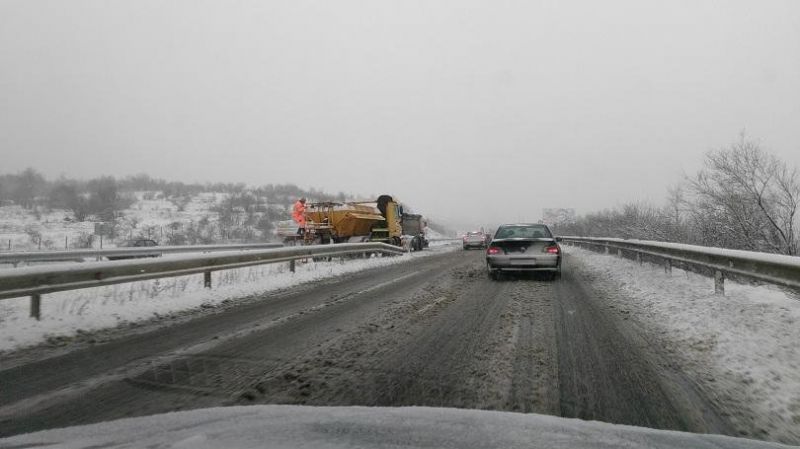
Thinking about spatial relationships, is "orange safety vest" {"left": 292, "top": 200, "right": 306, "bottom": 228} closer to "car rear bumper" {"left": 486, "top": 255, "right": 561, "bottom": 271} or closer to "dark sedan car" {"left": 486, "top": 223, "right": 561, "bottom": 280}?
"dark sedan car" {"left": 486, "top": 223, "right": 561, "bottom": 280}

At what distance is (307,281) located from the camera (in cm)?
1181

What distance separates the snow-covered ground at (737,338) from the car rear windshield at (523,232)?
10.1ft

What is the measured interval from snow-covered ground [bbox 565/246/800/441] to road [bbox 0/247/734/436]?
0.29 meters

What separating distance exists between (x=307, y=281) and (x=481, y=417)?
9.85 m

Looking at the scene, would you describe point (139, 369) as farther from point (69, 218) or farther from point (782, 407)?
point (69, 218)

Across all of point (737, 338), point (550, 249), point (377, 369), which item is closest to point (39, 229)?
point (550, 249)

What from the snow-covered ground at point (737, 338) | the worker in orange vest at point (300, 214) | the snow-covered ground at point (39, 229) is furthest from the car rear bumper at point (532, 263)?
the snow-covered ground at point (39, 229)

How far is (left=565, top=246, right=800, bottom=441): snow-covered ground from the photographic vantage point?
3.29 meters

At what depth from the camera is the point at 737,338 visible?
4969 millimetres

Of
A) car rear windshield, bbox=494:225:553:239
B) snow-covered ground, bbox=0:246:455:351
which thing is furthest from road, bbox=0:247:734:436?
car rear windshield, bbox=494:225:553:239

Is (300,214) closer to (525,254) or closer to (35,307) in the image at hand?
(525,254)

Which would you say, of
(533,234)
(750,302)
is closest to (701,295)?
(750,302)

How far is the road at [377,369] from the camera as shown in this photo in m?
3.17

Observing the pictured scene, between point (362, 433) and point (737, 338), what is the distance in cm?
490
